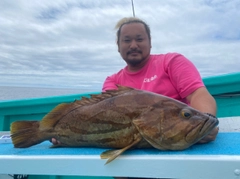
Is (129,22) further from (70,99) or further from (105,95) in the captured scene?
(70,99)

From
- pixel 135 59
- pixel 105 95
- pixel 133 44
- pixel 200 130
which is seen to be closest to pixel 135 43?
pixel 133 44

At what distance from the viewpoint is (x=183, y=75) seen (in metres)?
2.46

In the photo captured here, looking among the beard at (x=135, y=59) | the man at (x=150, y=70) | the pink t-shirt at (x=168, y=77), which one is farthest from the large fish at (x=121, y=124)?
the beard at (x=135, y=59)

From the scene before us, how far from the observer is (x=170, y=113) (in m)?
1.71

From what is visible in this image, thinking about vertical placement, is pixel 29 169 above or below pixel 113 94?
below

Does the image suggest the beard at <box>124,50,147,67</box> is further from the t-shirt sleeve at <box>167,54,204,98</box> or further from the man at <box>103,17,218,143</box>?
the t-shirt sleeve at <box>167,54,204,98</box>

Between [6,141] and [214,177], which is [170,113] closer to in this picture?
[214,177]

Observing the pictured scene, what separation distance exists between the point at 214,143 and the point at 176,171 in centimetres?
56

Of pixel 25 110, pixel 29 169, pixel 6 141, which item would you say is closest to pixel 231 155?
pixel 29 169

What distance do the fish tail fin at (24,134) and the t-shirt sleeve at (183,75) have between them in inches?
52.6

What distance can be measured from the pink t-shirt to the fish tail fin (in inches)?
45.8

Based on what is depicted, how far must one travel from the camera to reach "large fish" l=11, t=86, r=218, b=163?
1.61 metres

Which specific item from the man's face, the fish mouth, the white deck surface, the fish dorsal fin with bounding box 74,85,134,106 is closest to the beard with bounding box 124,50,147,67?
the man's face

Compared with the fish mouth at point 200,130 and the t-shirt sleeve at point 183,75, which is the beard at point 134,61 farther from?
the fish mouth at point 200,130
